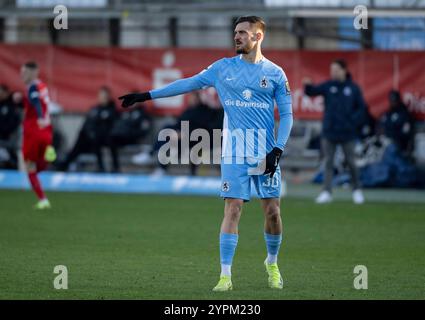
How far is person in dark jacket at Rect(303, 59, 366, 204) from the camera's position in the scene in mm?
19672

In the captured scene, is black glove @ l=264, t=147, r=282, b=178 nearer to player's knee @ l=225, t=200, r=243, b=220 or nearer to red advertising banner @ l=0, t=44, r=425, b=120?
player's knee @ l=225, t=200, r=243, b=220

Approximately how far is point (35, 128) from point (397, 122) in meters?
8.59

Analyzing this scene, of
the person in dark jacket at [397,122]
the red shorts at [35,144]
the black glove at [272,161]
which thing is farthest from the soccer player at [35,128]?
the black glove at [272,161]

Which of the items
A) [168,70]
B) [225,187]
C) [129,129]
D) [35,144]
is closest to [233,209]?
[225,187]

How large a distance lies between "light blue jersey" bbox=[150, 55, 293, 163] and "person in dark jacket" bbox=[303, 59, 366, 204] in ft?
30.8

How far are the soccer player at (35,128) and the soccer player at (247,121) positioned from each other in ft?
26.7

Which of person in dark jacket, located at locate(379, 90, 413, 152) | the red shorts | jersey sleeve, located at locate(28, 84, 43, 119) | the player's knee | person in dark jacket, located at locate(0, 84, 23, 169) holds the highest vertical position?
person in dark jacket, located at locate(0, 84, 23, 169)

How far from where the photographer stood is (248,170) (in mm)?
10117

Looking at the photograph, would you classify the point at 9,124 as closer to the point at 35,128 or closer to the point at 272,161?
the point at 35,128

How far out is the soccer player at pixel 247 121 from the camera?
1002 centimetres

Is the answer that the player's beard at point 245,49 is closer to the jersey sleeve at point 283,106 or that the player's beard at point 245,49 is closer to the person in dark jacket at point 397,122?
the jersey sleeve at point 283,106

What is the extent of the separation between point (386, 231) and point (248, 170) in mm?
6032

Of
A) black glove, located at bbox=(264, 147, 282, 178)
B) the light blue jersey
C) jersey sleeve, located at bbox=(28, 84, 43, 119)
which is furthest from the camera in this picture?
jersey sleeve, located at bbox=(28, 84, 43, 119)

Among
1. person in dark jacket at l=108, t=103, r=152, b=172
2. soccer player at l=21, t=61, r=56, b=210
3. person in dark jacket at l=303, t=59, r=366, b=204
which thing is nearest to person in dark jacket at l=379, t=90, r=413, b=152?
person in dark jacket at l=303, t=59, r=366, b=204
